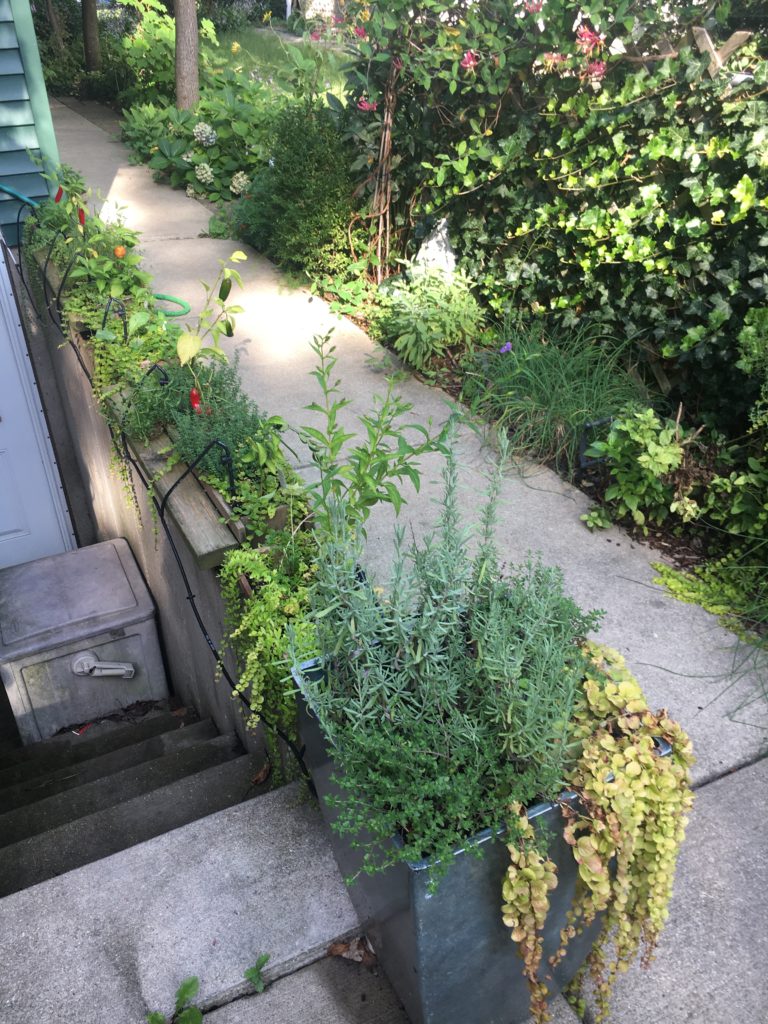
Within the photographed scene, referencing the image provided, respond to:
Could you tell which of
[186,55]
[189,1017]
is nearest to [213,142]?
[186,55]

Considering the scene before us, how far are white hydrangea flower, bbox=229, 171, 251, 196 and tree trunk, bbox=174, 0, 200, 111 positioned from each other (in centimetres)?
184

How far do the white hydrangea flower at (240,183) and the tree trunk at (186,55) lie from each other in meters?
1.84

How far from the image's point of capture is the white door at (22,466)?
5059mm

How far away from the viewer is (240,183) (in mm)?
7023

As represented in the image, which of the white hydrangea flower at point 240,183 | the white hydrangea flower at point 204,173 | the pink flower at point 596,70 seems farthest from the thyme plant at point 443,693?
the white hydrangea flower at point 204,173

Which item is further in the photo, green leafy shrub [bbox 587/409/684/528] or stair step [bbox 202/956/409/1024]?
green leafy shrub [bbox 587/409/684/528]

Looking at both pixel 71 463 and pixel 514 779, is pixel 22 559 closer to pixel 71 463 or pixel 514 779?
pixel 71 463

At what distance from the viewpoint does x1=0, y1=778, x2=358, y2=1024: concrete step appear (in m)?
1.86

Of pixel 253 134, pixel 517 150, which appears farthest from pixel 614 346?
pixel 253 134

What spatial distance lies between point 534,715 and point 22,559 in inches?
202

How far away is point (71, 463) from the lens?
244 inches

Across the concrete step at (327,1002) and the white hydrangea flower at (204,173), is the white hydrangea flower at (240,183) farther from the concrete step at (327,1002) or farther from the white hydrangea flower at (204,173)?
the concrete step at (327,1002)

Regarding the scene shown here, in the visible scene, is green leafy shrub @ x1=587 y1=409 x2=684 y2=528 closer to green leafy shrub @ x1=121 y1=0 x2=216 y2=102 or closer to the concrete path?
the concrete path

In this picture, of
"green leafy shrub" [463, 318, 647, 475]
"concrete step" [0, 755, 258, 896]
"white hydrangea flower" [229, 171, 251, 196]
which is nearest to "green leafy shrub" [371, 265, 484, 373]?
"green leafy shrub" [463, 318, 647, 475]
